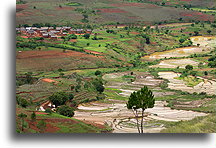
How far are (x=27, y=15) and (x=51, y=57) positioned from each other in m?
1.92

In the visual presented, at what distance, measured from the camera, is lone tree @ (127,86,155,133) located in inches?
531

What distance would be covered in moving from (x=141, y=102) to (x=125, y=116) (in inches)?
31.6

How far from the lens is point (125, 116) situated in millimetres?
13742

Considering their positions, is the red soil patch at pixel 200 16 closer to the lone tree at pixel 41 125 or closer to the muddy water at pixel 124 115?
the muddy water at pixel 124 115

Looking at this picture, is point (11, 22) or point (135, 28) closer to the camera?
point (11, 22)

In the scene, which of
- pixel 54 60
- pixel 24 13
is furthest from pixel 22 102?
pixel 24 13

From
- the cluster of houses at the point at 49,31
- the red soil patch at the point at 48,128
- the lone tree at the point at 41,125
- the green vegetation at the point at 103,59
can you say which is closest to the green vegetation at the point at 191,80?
the green vegetation at the point at 103,59

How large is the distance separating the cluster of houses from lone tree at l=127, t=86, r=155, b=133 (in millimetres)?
4648

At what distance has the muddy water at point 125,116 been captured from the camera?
13.4 metres

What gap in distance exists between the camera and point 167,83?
619 inches

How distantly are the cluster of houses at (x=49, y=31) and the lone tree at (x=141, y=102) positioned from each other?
4.65m

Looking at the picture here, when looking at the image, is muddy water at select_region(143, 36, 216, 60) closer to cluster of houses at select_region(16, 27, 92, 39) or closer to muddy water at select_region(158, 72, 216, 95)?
muddy water at select_region(158, 72, 216, 95)
